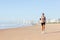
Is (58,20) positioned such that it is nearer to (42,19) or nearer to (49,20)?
(49,20)

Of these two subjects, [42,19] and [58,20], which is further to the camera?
[58,20]

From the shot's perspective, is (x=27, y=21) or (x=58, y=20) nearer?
(x=58, y=20)

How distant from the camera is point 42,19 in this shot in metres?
14.5

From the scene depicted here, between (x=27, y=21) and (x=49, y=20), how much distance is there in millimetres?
8458

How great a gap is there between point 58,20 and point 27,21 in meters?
11.4

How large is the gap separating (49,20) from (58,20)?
3.06 metres

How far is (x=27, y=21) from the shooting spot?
65.6 m

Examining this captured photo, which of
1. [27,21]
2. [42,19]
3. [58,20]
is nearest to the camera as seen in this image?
[42,19]

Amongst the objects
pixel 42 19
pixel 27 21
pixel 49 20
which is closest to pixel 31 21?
pixel 27 21

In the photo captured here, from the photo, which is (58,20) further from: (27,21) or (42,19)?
(42,19)

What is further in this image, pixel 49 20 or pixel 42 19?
pixel 49 20

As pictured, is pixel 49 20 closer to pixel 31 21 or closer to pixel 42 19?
pixel 31 21

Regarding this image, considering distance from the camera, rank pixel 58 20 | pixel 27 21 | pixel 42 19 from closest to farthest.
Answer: pixel 42 19 < pixel 58 20 < pixel 27 21

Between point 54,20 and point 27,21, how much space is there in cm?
1007
